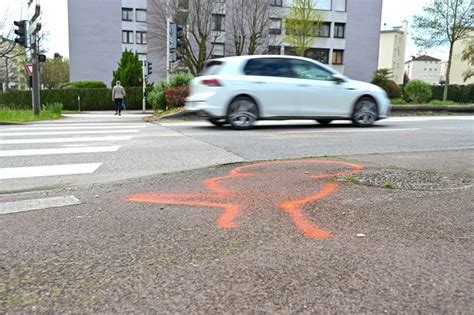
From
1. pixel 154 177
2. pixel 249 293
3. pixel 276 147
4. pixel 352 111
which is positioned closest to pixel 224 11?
pixel 352 111

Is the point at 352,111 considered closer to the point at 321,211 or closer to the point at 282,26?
the point at 321,211

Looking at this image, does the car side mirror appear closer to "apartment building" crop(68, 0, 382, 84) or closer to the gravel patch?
the gravel patch

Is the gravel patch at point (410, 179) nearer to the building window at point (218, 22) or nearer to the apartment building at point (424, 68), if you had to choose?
the building window at point (218, 22)

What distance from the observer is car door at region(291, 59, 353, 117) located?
36.1ft

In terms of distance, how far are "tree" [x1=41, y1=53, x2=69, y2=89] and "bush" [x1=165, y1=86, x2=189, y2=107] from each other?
58.1m

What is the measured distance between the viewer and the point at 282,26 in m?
42.9

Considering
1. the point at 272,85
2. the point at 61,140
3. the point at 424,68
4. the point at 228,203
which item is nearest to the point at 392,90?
the point at 272,85

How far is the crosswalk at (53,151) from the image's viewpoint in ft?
19.7

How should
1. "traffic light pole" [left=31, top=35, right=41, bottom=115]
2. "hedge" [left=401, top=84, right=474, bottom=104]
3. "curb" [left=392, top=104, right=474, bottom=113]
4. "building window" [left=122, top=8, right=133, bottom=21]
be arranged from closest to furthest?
1. "traffic light pole" [left=31, top=35, right=41, bottom=115]
2. "curb" [left=392, top=104, right=474, bottom=113]
3. "hedge" [left=401, top=84, right=474, bottom=104]
4. "building window" [left=122, top=8, right=133, bottom=21]

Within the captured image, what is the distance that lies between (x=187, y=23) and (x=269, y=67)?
28.6 m

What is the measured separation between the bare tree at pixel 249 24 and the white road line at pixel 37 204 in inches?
1488

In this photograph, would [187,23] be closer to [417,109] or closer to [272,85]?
[417,109]

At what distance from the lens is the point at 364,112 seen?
11805 mm

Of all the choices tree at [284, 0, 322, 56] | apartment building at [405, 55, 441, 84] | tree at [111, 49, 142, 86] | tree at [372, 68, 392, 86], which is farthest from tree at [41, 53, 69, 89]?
apartment building at [405, 55, 441, 84]
